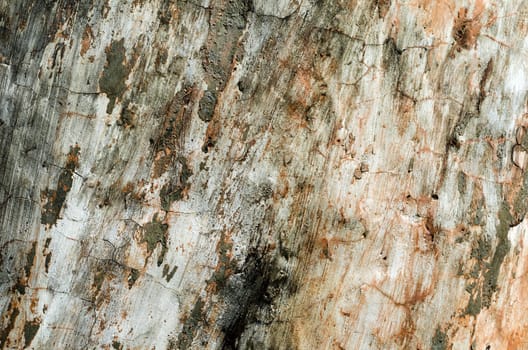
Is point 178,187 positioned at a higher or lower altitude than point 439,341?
higher

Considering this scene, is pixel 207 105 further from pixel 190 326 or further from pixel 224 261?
pixel 190 326

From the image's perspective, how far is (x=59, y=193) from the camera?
1.61m

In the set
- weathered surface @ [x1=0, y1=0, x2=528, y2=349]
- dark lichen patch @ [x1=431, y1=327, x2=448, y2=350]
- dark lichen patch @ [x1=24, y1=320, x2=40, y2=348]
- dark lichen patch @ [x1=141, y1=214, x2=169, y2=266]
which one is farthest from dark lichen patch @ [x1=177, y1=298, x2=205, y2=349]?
dark lichen patch @ [x1=431, y1=327, x2=448, y2=350]

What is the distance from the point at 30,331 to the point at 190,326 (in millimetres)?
453

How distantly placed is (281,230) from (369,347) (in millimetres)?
411

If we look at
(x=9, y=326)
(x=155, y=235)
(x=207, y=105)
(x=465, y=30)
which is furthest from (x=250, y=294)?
(x=465, y=30)

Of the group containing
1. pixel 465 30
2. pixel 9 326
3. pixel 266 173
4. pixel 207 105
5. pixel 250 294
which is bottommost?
pixel 9 326

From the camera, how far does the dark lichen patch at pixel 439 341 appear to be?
1622 millimetres

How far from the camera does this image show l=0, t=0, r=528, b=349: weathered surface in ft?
5.11

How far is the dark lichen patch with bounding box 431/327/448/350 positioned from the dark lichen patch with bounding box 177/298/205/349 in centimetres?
64

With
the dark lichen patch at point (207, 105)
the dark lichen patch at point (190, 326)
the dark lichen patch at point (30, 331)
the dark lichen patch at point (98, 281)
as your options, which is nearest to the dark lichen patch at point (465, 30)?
the dark lichen patch at point (207, 105)

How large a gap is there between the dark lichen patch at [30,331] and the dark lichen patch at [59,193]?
28 centimetres

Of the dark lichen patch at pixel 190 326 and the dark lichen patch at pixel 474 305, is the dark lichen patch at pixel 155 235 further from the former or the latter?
the dark lichen patch at pixel 474 305

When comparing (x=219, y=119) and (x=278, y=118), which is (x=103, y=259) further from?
(x=278, y=118)
